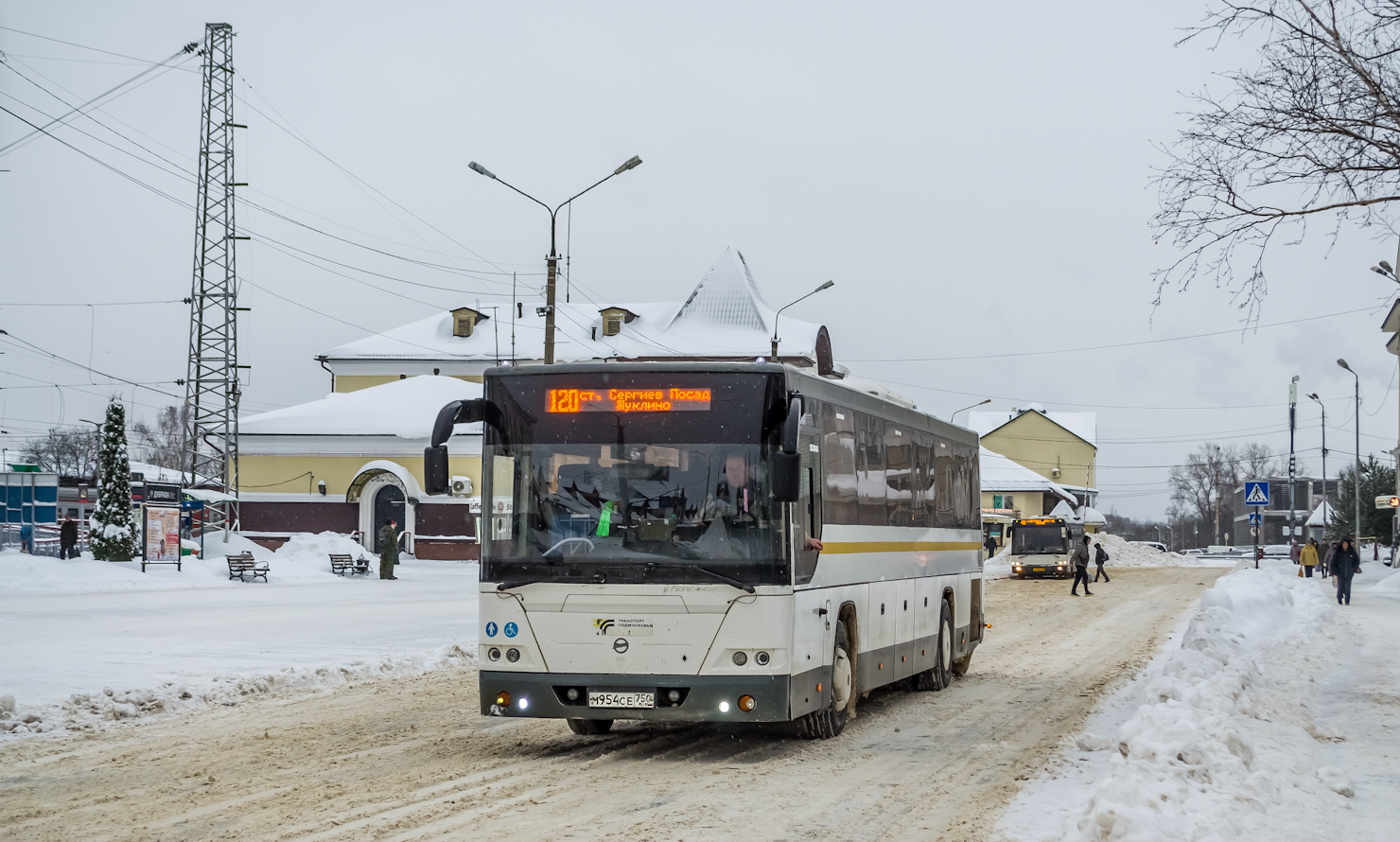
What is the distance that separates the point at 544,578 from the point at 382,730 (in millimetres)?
2627

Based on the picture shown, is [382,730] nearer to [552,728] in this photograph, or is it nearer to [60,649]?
[552,728]

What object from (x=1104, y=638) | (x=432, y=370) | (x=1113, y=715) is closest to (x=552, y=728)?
(x=1113, y=715)

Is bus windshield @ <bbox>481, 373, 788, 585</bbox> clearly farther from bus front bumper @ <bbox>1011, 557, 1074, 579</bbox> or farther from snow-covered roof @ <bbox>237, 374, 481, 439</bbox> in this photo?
snow-covered roof @ <bbox>237, 374, 481, 439</bbox>

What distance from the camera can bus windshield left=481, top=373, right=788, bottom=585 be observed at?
35.5ft

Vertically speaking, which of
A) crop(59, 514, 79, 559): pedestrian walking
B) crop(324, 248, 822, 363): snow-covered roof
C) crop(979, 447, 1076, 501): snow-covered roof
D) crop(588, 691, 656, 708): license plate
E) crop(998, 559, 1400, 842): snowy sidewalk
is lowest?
crop(998, 559, 1400, 842): snowy sidewalk

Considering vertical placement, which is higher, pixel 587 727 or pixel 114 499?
pixel 114 499

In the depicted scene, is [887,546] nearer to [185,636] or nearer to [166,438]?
[185,636]

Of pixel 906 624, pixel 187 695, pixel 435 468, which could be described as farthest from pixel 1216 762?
pixel 187 695

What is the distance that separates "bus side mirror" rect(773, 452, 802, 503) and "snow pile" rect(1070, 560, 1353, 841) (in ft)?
9.19

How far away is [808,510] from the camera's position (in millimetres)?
11414

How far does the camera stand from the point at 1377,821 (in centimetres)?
820

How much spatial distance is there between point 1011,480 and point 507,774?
10833cm

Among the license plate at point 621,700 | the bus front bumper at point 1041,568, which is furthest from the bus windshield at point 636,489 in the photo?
the bus front bumper at point 1041,568

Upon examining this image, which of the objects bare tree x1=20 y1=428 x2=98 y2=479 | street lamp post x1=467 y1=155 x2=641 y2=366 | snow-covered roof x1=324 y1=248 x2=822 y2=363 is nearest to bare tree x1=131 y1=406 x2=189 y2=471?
bare tree x1=20 y1=428 x2=98 y2=479
